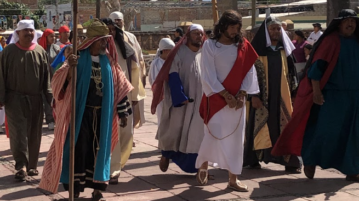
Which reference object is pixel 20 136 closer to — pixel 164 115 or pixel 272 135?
pixel 164 115

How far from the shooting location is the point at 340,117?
7.45 m

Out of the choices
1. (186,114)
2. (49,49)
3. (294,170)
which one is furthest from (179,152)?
(49,49)

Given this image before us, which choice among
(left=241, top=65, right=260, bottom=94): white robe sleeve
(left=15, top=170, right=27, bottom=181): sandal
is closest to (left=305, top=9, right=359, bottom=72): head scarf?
(left=241, top=65, right=260, bottom=94): white robe sleeve

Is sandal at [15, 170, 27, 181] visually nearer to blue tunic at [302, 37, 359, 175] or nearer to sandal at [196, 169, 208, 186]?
sandal at [196, 169, 208, 186]

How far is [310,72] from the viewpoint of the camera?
745 centimetres

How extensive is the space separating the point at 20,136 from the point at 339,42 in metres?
3.71

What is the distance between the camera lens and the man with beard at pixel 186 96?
7605 millimetres

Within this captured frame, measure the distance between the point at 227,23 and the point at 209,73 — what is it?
547 mm

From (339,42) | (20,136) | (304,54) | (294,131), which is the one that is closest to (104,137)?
(20,136)

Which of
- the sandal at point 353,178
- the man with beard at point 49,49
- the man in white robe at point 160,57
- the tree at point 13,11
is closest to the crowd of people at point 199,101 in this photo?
the sandal at point 353,178

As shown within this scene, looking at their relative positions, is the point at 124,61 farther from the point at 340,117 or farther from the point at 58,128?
the point at 340,117

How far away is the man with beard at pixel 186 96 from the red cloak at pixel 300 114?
0.96m

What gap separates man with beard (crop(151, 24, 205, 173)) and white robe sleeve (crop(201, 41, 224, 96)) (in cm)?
62

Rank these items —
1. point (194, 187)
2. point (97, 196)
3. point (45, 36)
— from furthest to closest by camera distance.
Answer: point (45, 36), point (194, 187), point (97, 196)
